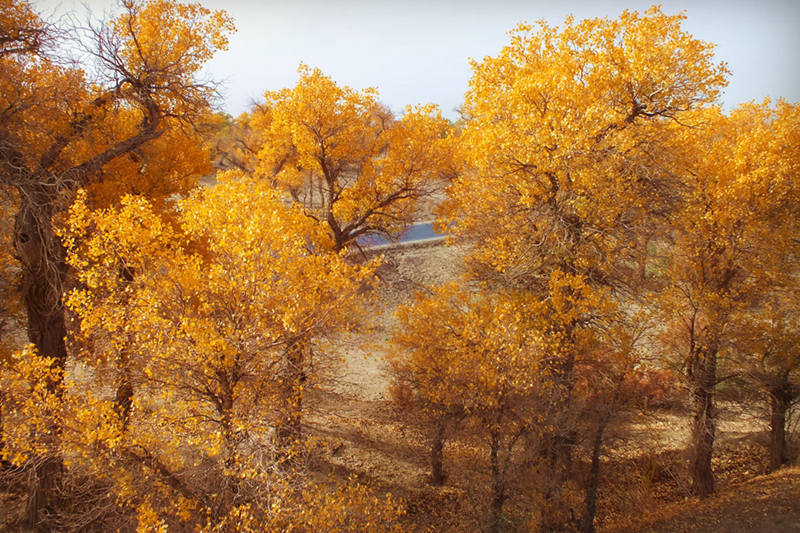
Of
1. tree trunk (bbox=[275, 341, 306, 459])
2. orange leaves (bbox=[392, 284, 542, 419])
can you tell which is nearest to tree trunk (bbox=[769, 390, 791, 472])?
orange leaves (bbox=[392, 284, 542, 419])

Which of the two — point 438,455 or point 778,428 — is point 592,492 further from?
point 778,428

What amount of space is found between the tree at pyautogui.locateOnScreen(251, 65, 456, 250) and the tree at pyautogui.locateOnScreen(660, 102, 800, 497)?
737 cm

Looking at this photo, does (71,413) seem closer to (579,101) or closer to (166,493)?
(166,493)

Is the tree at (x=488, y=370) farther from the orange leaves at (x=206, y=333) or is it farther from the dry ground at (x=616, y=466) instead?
the orange leaves at (x=206, y=333)

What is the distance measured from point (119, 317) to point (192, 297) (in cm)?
122

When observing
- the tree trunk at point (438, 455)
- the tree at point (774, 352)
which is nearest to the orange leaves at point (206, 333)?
the tree trunk at point (438, 455)

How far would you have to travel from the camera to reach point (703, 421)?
480 inches

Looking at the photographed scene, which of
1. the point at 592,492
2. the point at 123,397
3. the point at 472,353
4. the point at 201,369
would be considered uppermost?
the point at 201,369

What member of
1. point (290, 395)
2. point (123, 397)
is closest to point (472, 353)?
point (290, 395)

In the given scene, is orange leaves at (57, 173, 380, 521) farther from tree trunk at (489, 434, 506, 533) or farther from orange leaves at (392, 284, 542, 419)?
tree trunk at (489, 434, 506, 533)

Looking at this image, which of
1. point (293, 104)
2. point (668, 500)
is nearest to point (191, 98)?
point (293, 104)

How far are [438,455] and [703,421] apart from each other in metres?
7.41

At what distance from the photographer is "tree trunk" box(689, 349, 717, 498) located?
12.4 meters

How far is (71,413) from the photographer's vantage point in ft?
22.9
